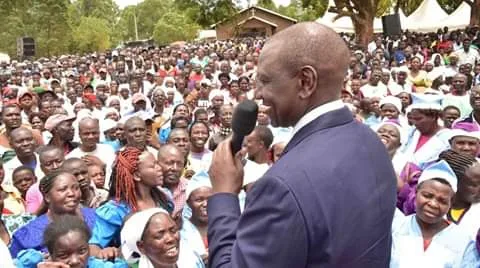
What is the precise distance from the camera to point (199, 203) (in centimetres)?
372

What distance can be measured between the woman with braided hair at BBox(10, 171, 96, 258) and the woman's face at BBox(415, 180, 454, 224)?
1.85m

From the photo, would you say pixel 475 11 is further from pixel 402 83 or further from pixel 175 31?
pixel 175 31

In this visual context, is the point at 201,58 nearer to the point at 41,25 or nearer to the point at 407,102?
the point at 407,102

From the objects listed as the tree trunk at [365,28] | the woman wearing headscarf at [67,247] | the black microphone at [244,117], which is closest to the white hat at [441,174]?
the woman wearing headscarf at [67,247]

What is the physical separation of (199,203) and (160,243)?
80 cm

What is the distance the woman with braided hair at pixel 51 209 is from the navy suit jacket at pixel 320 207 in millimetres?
2108

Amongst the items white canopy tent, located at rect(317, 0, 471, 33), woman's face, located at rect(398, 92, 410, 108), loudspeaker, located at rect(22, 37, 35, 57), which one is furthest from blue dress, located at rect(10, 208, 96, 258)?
white canopy tent, located at rect(317, 0, 471, 33)

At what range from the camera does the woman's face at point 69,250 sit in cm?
281

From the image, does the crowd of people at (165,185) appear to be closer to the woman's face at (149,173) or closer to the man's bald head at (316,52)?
the woman's face at (149,173)

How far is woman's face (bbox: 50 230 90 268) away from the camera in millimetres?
2809

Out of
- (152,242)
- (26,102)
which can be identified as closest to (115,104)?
(26,102)

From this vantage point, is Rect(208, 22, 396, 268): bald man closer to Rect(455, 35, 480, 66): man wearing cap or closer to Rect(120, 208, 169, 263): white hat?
Rect(120, 208, 169, 263): white hat

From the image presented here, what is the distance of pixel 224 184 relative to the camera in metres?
1.53

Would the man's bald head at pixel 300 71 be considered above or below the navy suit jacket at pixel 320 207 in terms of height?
above
